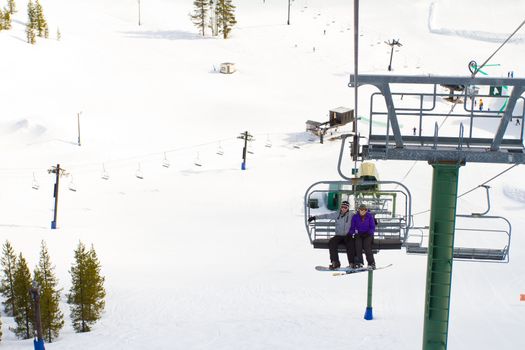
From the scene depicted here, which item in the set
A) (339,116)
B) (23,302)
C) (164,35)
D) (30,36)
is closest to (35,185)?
(23,302)

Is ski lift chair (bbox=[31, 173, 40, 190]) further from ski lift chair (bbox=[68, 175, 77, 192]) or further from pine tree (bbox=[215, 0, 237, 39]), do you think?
pine tree (bbox=[215, 0, 237, 39])

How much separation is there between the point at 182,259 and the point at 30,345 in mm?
9868

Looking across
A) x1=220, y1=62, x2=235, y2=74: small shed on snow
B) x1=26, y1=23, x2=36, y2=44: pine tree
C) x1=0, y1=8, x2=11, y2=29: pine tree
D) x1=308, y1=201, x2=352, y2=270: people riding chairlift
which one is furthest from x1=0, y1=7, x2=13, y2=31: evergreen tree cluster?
x1=308, y1=201, x2=352, y2=270: people riding chairlift

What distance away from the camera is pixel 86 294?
2761 cm

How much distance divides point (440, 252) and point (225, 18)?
74.6 m

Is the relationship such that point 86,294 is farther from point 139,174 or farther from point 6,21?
point 6,21

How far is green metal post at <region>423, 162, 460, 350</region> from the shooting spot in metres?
11.9

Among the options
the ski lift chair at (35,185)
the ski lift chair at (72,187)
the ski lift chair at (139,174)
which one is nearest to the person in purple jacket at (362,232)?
the ski lift chair at (72,187)

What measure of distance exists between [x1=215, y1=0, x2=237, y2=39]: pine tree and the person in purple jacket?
72804mm

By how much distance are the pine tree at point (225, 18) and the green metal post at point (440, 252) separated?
244 feet

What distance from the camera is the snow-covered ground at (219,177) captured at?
26.1 meters

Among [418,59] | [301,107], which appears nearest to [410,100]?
[301,107]

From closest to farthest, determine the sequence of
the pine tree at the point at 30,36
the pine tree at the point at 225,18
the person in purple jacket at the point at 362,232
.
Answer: the person in purple jacket at the point at 362,232 → the pine tree at the point at 30,36 → the pine tree at the point at 225,18

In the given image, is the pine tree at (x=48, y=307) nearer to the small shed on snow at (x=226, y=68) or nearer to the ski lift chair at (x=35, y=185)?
the ski lift chair at (x=35, y=185)
